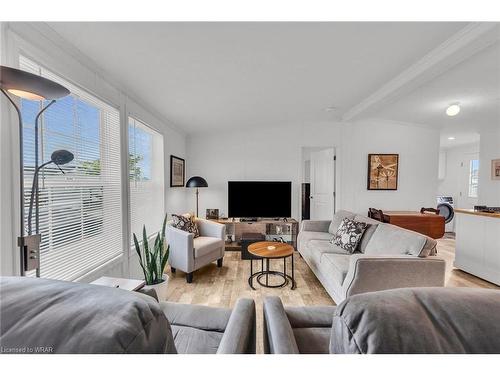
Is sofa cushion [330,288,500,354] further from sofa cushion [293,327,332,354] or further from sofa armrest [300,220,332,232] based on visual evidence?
sofa armrest [300,220,332,232]

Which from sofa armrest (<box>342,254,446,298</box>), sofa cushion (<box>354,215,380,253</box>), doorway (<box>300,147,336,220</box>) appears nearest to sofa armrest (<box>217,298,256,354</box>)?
sofa armrest (<box>342,254,446,298</box>)

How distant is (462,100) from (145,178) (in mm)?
4582

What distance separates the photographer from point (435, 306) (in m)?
0.58

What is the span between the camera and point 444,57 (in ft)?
5.98

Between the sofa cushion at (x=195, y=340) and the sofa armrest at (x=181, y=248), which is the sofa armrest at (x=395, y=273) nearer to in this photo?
the sofa cushion at (x=195, y=340)

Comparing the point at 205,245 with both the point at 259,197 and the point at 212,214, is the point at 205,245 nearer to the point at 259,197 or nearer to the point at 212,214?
the point at 212,214

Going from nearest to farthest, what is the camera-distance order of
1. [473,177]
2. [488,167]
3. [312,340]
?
[312,340], [488,167], [473,177]

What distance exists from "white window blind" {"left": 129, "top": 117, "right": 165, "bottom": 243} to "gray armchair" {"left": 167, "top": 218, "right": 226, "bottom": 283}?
1.15 feet

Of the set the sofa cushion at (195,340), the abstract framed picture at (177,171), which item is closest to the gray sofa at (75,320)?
the sofa cushion at (195,340)

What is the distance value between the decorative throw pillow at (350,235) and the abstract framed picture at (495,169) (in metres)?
3.63

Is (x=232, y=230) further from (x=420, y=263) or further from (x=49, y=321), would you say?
(x=49, y=321)

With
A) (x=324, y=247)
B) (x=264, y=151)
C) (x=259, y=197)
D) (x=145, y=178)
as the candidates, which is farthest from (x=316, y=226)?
(x=145, y=178)

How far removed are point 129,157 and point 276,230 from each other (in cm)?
273
